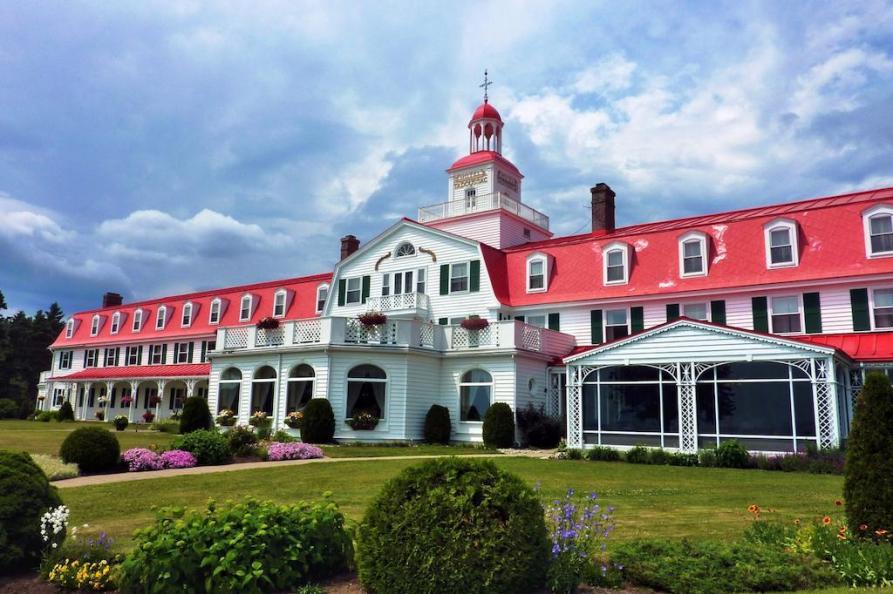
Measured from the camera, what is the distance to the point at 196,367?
141 feet

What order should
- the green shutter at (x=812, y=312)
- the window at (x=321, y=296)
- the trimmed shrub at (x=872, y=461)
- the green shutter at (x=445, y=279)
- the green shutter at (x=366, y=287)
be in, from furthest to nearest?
the window at (x=321, y=296)
the green shutter at (x=366, y=287)
the green shutter at (x=445, y=279)
the green shutter at (x=812, y=312)
the trimmed shrub at (x=872, y=461)

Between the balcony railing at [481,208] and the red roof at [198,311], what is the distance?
7451 mm

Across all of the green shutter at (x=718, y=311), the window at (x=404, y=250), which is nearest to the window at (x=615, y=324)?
the green shutter at (x=718, y=311)

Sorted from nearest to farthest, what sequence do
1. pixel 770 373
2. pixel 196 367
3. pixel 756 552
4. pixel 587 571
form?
pixel 587 571
pixel 756 552
pixel 770 373
pixel 196 367

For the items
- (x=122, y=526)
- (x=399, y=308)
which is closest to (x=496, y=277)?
(x=399, y=308)

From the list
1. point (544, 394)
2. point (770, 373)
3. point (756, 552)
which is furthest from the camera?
point (544, 394)

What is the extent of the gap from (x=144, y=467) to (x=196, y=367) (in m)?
27.8

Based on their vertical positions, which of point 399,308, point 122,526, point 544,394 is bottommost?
point 122,526

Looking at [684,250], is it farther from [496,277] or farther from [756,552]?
[756,552]

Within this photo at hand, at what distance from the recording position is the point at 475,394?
1043 inches

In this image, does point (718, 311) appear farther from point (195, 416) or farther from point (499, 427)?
point (195, 416)

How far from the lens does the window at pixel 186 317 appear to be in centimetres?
4631

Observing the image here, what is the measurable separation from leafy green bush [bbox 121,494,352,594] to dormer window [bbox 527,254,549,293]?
2414cm

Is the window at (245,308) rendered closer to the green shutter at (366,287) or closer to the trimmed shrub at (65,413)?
the green shutter at (366,287)
